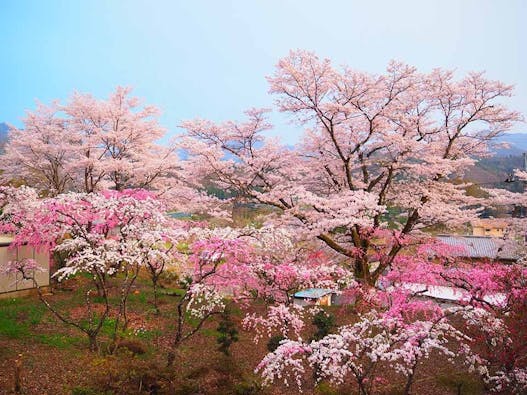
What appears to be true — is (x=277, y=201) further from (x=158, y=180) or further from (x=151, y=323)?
(x=158, y=180)

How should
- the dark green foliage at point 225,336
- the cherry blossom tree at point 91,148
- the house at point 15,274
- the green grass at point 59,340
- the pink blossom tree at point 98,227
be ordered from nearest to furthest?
the pink blossom tree at point 98,227 → the green grass at point 59,340 → the dark green foliage at point 225,336 → the house at point 15,274 → the cherry blossom tree at point 91,148

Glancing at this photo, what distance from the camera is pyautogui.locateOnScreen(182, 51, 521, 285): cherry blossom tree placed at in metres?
14.7

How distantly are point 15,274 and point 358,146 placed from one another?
43.0 feet

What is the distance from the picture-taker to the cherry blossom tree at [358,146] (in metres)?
14.7

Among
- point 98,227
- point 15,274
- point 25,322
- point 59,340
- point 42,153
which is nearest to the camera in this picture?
point 98,227

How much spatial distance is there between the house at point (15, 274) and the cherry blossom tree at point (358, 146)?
6637mm

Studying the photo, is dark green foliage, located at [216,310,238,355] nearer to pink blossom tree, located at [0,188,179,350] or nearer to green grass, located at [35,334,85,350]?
pink blossom tree, located at [0,188,179,350]

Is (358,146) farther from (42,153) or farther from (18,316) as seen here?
(42,153)

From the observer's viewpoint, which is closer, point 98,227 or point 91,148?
point 98,227

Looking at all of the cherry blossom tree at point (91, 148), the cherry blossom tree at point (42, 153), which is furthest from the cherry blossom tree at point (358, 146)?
the cherry blossom tree at point (42, 153)

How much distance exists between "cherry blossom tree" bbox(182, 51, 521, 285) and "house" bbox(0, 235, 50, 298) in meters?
6.64

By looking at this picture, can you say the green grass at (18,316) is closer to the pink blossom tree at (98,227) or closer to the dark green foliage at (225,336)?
the pink blossom tree at (98,227)

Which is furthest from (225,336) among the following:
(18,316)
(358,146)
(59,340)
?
(358,146)

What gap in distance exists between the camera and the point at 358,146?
15.8 meters
